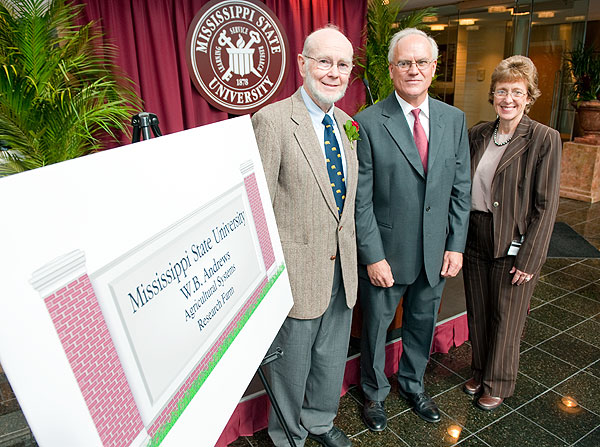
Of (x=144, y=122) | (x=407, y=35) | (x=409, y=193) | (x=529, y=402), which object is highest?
(x=407, y=35)

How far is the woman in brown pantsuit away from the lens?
1.90 metres

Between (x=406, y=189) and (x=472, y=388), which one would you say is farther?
(x=472, y=388)

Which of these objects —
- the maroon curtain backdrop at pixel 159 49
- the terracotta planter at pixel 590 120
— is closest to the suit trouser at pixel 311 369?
the maroon curtain backdrop at pixel 159 49

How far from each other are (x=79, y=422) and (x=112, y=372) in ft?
0.29

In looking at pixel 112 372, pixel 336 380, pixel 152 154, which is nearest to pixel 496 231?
pixel 336 380

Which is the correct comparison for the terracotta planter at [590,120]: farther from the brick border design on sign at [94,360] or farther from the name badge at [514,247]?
the brick border design on sign at [94,360]

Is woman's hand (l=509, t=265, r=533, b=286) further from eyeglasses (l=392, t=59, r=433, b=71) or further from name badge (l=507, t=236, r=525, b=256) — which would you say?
eyeglasses (l=392, t=59, r=433, b=71)

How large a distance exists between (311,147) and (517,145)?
95 cm

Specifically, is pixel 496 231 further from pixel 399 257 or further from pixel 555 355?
pixel 555 355

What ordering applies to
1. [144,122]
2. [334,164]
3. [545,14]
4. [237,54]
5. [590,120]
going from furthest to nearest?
[545,14], [590,120], [237,54], [334,164], [144,122]

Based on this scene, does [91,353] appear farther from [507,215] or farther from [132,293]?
[507,215]

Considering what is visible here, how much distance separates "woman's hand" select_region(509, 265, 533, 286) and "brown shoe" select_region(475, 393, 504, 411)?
641 millimetres

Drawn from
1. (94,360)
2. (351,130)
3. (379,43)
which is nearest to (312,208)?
(351,130)

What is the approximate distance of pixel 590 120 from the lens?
631 centimetres
